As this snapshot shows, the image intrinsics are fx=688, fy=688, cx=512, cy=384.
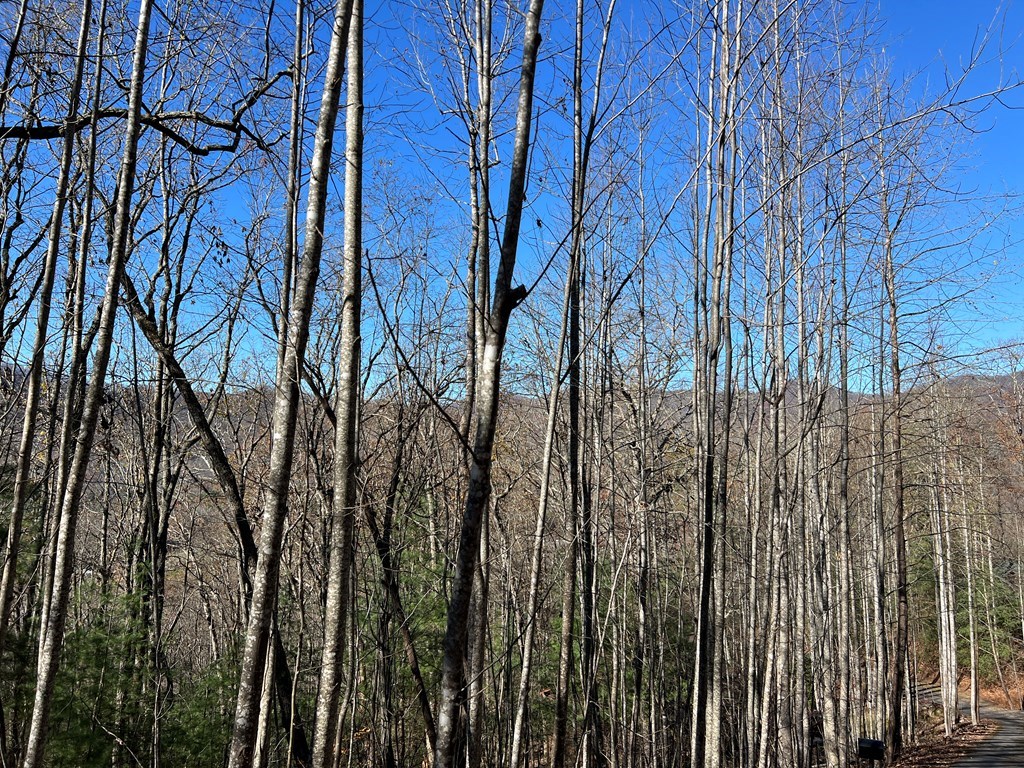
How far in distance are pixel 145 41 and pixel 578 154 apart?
260cm

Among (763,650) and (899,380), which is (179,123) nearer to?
(763,650)

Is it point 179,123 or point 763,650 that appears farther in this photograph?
point 763,650

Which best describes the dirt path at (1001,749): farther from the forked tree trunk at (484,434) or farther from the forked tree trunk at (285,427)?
the forked tree trunk at (285,427)

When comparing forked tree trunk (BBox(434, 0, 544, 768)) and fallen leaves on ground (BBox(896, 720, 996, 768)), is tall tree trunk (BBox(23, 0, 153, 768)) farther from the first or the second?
fallen leaves on ground (BBox(896, 720, 996, 768))

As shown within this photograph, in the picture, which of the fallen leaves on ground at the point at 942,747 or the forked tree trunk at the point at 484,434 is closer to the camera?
the forked tree trunk at the point at 484,434

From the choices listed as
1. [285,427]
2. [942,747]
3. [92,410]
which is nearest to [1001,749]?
[942,747]

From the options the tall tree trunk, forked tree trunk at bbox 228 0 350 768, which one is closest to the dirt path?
forked tree trunk at bbox 228 0 350 768

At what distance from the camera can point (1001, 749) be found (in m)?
13.0

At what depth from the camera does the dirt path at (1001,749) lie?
11477mm

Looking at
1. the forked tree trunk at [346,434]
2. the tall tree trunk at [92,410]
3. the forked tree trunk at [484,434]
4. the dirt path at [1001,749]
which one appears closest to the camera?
the forked tree trunk at [484,434]

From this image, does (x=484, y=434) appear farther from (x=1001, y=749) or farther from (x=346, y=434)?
(x=1001, y=749)

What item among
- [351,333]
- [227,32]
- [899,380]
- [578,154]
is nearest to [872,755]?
[899,380]

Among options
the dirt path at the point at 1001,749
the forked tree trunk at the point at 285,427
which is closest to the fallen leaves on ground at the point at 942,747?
the dirt path at the point at 1001,749

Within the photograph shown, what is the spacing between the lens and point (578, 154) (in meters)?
4.63
